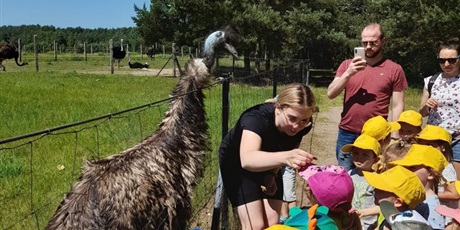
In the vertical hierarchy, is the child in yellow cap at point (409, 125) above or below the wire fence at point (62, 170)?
above

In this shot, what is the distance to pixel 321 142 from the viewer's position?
8.66 meters

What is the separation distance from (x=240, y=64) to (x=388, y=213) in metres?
28.0

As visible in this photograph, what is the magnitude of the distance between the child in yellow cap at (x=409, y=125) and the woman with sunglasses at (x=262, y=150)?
1.26 meters

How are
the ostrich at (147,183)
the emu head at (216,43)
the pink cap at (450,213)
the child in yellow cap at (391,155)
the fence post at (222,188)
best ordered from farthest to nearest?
1. the emu head at (216,43)
2. the fence post at (222,188)
3. the child in yellow cap at (391,155)
4. the ostrich at (147,183)
5. the pink cap at (450,213)

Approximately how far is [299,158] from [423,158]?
43.0 inches

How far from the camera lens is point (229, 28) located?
17.0ft

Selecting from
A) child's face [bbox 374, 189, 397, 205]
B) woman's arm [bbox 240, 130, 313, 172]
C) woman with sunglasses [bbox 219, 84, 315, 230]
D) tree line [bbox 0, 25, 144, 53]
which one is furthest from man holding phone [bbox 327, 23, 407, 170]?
tree line [bbox 0, 25, 144, 53]

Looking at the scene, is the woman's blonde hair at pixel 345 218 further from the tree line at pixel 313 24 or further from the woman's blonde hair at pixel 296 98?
the tree line at pixel 313 24

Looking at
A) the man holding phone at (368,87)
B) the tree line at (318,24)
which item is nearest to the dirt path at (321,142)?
the man holding phone at (368,87)

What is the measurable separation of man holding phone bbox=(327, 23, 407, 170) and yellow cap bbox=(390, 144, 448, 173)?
790 millimetres

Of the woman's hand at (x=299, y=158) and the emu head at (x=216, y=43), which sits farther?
the emu head at (x=216, y=43)

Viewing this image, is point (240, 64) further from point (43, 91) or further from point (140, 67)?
point (43, 91)

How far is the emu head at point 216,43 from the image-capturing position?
4.71 meters

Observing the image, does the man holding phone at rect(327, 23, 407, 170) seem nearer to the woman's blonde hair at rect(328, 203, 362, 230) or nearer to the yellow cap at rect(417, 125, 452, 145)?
the yellow cap at rect(417, 125, 452, 145)
